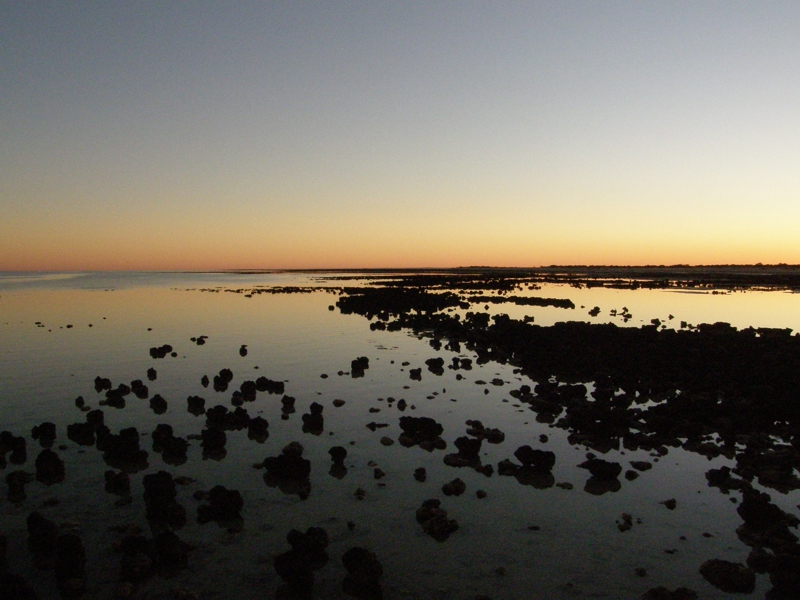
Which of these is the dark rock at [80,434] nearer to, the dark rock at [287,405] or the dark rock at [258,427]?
the dark rock at [258,427]

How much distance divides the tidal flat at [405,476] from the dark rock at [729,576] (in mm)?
21

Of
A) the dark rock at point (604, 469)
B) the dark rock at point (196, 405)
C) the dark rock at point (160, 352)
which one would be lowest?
the dark rock at point (604, 469)

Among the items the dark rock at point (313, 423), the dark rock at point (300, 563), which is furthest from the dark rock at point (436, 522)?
the dark rock at point (313, 423)

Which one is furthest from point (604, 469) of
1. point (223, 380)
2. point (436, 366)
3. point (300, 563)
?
point (223, 380)

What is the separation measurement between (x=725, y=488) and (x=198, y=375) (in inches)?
656

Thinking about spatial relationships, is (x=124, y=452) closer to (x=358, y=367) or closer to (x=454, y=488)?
(x=454, y=488)

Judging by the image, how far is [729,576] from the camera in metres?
6.67

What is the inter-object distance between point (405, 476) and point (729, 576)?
5364 mm

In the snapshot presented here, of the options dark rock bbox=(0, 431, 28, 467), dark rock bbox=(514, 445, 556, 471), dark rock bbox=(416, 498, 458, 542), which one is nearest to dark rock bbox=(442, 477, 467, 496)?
dark rock bbox=(416, 498, 458, 542)

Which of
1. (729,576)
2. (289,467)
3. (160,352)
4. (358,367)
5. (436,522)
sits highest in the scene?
(160,352)

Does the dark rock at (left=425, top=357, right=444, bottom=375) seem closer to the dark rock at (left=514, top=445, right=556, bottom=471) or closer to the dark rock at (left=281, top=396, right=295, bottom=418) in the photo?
the dark rock at (left=281, top=396, right=295, bottom=418)

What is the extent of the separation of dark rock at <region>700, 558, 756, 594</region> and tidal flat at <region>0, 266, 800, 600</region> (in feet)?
0.07

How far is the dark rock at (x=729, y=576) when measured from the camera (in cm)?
657

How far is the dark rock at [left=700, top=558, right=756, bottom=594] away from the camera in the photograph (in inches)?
259
